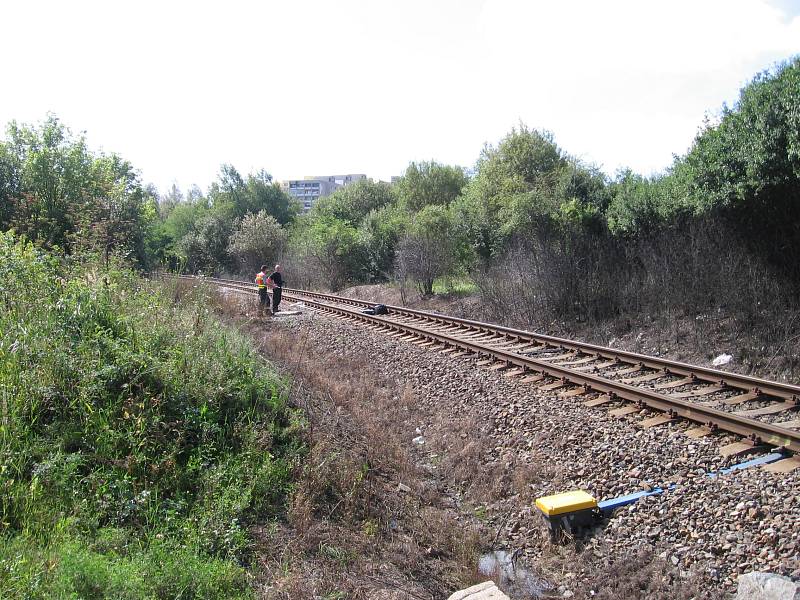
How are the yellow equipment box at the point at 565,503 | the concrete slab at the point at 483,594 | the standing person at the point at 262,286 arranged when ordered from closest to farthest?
the concrete slab at the point at 483,594
the yellow equipment box at the point at 565,503
the standing person at the point at 262,286

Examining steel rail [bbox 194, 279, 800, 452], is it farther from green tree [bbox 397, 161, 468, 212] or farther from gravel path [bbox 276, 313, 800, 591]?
green tree [bbox 397, 161, 468, 212]

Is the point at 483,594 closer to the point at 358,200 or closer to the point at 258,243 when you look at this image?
the point at 258,243

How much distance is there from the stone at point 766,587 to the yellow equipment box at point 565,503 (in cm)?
127

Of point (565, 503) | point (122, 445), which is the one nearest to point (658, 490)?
point (565, 503)

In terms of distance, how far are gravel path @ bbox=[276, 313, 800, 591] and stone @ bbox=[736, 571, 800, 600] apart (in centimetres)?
20

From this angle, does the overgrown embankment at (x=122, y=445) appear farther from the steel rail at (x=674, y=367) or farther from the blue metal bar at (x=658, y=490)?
the steel rail at (x=674, y=367)

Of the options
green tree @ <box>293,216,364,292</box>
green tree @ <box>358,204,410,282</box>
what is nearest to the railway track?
green tree @ <box>358,204,410,282</box>

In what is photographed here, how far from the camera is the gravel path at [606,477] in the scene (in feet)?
13.7

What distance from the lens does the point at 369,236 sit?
2827cm

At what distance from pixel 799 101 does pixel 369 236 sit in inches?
833

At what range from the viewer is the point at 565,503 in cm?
484

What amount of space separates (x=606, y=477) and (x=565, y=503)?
81cm

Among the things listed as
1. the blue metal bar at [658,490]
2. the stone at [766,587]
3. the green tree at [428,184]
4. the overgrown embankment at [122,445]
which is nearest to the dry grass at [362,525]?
the overgrown embankment at [122,445]

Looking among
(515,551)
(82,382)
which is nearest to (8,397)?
(82,382)
